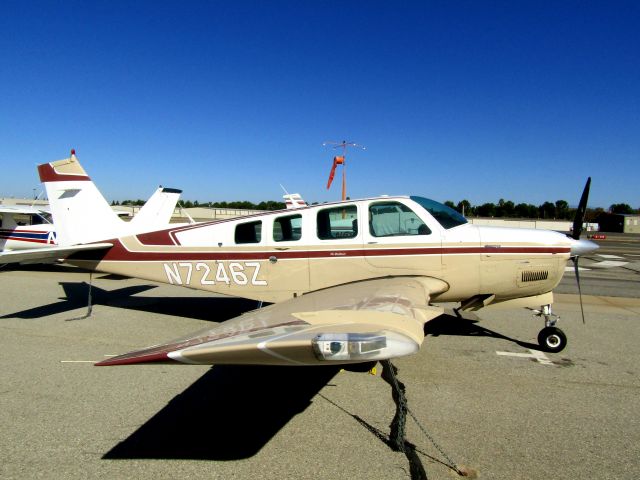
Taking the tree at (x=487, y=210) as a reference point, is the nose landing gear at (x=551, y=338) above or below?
below

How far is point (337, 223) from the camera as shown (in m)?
5.77

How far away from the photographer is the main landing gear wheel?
5656mm

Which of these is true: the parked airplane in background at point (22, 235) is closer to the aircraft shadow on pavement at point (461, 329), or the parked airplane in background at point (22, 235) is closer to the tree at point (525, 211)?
the aircraft shadow on pavement at point (461, 329)

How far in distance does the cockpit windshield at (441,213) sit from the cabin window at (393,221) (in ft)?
0.79

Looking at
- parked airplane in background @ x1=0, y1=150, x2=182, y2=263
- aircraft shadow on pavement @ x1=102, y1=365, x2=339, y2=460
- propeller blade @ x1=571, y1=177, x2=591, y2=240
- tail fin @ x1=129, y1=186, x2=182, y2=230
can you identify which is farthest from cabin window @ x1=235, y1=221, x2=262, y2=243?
tail fin @ x1=129, y1=186, x2=182, y2=230

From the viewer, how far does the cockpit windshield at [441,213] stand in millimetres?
5602

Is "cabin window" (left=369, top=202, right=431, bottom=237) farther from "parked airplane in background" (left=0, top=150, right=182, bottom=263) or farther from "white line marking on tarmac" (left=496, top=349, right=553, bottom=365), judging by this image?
"parked airplane in background" (left=0, top=150, right=182, bottom=263)

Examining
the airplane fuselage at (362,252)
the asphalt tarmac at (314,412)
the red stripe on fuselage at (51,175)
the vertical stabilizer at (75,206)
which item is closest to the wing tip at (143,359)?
the asphalt tarmac at (314,412)

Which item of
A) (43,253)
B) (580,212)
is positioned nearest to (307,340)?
(580,212)

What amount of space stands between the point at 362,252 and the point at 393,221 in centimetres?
63

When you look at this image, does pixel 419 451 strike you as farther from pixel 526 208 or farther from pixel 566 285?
pixel 526 208

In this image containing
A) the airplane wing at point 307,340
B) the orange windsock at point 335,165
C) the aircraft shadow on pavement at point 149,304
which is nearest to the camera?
the airplane wing at point 307,340

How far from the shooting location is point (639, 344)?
241 inches

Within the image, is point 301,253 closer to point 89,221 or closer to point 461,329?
point 461,329
